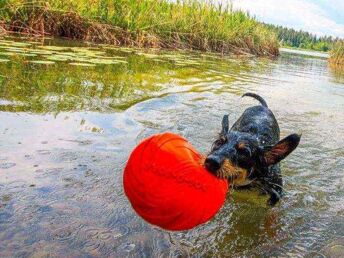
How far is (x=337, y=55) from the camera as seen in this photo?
24.2m

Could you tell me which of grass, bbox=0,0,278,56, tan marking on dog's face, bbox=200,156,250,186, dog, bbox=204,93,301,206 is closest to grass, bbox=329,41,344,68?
grass, bbox=0,0,278,56

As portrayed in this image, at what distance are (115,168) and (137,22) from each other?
11.8m

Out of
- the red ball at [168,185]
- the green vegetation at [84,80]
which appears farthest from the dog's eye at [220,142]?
the green vegetation at [84,80]

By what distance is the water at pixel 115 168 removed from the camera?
242cm

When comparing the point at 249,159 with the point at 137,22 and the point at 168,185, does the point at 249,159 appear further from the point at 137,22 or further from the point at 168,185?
the point at 137,22

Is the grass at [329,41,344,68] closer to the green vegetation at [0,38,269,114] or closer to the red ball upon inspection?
the green vegetation at [0,38,269,114]

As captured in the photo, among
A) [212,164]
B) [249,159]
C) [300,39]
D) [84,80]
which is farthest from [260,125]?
[300,39]

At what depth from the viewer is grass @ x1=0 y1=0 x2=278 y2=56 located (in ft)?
40.3

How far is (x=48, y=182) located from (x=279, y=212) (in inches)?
71.1

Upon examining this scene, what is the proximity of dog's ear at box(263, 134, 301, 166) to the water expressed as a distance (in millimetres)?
524

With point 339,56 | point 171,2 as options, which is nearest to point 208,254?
point 171,2

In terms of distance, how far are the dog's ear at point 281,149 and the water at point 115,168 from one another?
0.52 m

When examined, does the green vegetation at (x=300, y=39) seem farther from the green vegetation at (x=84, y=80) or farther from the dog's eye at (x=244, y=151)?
the dog's eye at (x=244, y=151)

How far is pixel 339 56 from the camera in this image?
24.2m
